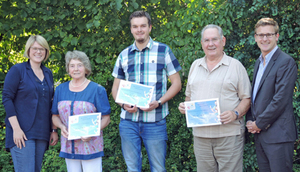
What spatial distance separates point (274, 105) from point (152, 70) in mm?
1453

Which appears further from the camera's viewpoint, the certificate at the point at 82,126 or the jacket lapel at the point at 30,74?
the jacket lapel at the point at 30,74

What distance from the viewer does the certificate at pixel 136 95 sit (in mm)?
3459

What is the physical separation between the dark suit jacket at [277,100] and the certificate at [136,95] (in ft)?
4.08

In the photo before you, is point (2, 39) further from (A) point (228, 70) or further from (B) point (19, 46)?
(A) point (228, 70)

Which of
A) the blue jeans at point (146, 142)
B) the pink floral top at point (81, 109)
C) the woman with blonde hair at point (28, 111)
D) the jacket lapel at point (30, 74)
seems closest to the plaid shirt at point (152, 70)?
the blue jeans at point (146, 142)

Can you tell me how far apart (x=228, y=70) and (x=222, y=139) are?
2.59ft

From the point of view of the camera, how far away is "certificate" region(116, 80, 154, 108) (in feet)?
11.3

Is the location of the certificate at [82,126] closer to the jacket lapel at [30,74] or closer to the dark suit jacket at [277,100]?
the jacket lapel at [30,74]

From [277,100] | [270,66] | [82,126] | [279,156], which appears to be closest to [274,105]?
[277,100]

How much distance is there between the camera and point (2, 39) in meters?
5.74

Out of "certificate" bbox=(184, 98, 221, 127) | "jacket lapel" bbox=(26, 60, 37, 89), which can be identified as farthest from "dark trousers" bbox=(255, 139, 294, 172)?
"jacket lapel" bbox=(26, 60, 37, 89)

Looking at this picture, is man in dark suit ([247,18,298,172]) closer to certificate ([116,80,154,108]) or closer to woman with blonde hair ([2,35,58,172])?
certificate ([116,80,154,108])

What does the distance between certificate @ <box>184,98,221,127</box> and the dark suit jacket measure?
0.44 m

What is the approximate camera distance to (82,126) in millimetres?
3334
